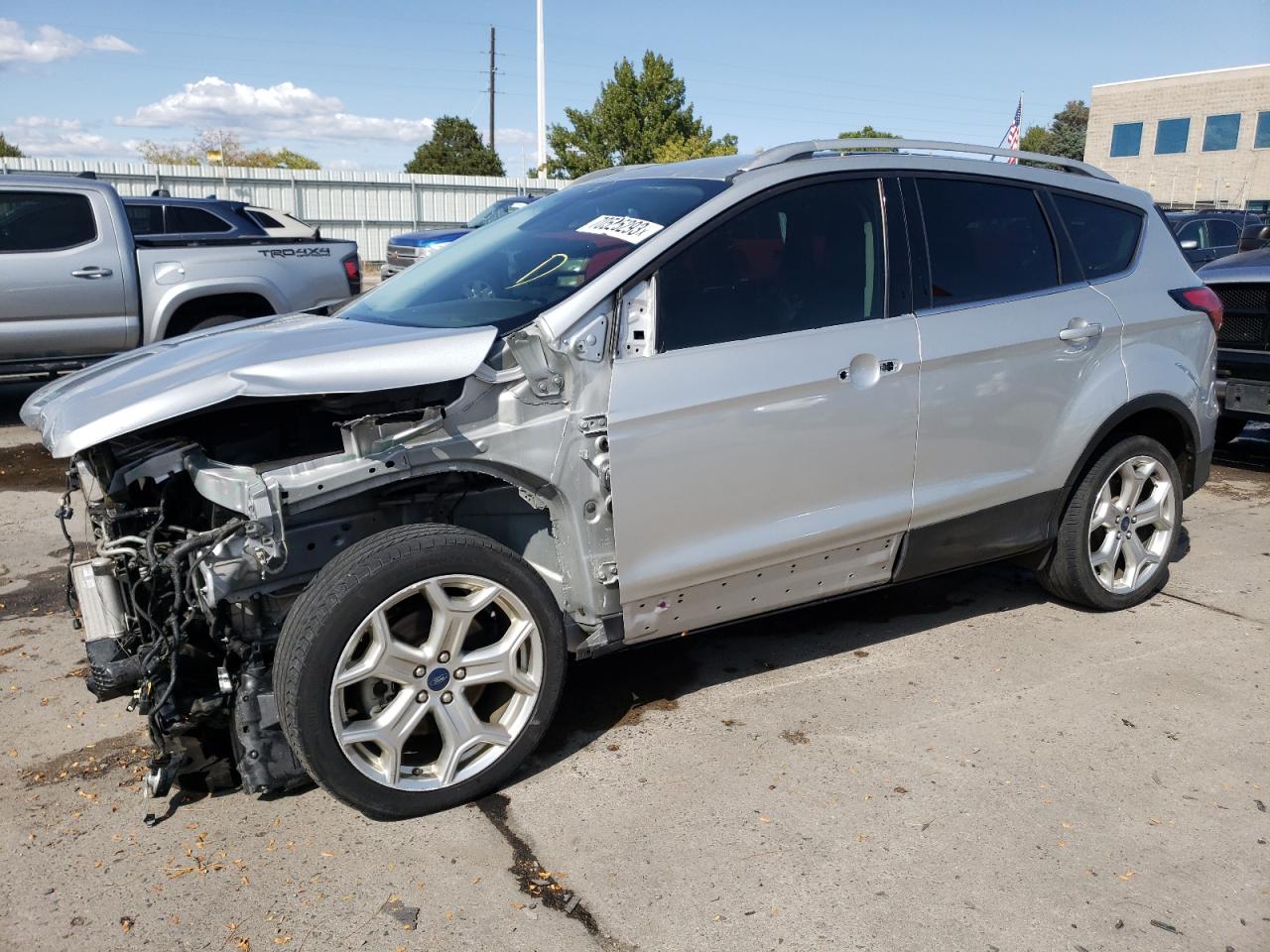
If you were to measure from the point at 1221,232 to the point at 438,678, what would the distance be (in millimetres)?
14283

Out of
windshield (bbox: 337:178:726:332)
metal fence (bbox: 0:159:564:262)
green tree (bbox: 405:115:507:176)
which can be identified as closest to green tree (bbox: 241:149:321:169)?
green tree (bbox: 405:115:507:176)

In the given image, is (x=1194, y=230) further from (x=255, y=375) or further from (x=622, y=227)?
(x=255, y=375)

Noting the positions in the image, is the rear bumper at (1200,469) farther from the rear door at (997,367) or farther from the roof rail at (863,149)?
the roof rail at (863,149)

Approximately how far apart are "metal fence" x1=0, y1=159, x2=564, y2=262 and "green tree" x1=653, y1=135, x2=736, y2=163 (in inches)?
232

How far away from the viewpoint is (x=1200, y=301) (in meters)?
4.61

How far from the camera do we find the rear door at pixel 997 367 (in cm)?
383

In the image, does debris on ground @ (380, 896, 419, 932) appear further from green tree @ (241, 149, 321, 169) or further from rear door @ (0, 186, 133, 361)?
green tree @ (241, 149, 321, 169)

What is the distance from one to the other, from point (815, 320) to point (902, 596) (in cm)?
191

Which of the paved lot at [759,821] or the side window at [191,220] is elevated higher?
the side window at [191,220]

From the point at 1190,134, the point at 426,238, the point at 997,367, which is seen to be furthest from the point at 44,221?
the point at 1190,134

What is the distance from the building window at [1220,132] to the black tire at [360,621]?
52.5 meters

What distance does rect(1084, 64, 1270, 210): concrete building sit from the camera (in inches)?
1777

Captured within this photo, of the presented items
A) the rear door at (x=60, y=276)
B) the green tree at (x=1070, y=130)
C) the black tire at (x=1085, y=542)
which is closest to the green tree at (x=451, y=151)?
the green tree at (x=1070, y=130)

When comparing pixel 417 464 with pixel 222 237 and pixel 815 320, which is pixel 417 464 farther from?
pixel 222 237
